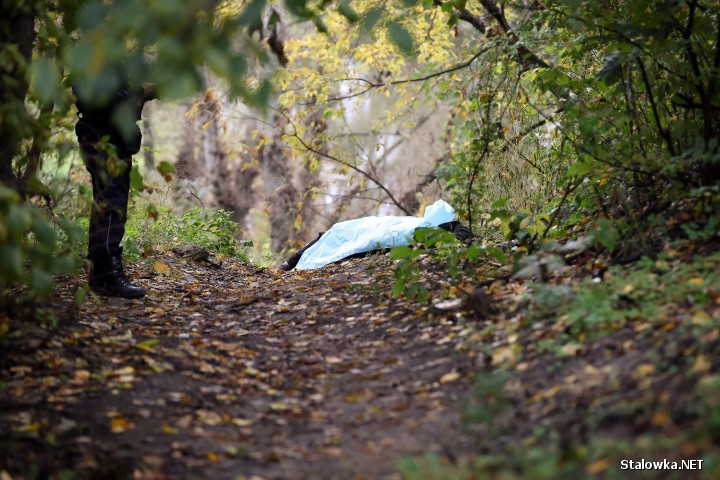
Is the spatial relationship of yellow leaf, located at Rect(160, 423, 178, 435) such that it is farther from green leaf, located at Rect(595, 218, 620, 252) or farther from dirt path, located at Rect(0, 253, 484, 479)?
green leaf, located at Rect(595, 218, 620, 252)

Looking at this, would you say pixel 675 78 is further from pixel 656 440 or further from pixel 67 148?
pixel 67 148

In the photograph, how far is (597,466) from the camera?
189 centimetres

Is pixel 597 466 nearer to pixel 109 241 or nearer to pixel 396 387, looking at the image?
pixel 396 387

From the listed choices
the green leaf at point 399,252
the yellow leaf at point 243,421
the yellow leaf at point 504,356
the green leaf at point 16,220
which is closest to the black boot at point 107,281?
the green leaf at point 399,252

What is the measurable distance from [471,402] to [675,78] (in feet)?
8.60

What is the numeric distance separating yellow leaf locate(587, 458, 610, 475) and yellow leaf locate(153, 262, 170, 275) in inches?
186

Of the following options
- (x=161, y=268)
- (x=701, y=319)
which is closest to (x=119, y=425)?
(x=701, y=319)

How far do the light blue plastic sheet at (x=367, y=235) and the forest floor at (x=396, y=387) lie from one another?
9.42ft

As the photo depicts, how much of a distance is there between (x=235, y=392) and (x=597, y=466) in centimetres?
172

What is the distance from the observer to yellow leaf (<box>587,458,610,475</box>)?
6.15ft

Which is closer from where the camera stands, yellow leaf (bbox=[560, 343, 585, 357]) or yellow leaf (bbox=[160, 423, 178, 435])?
yellow leaf (bbox=[160, 423, 178, 435])

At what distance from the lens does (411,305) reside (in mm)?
4199

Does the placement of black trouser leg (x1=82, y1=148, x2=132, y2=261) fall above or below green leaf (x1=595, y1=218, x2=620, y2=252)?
above

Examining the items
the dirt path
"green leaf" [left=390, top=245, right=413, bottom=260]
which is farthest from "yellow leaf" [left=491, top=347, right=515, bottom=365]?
"green leaf" [left=390, top=245, right=413, bottom=260]
